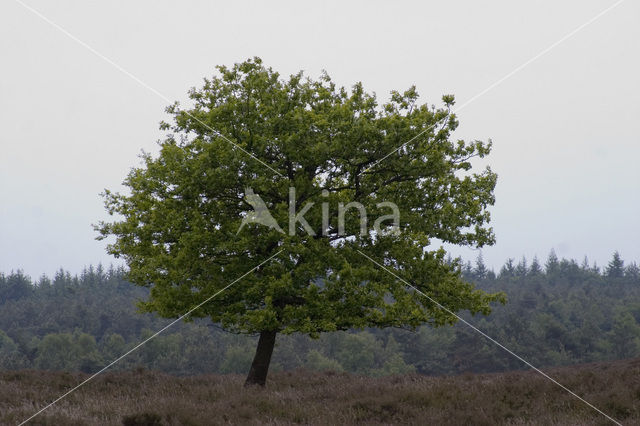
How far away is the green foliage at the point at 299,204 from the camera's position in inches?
644

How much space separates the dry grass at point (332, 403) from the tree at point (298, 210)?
208 centimetres

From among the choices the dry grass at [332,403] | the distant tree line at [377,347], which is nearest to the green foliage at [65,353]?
the distant tree line at [377,347]

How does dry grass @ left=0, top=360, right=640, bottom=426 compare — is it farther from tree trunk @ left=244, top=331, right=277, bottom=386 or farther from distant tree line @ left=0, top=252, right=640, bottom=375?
distant tree line @ left=0, top=252, right=640, bottom=375

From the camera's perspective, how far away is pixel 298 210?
17969 mm

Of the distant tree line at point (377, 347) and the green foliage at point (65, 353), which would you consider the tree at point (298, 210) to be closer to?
the distant tree line at point (377, 347)

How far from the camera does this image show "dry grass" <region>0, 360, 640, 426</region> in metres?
11.9

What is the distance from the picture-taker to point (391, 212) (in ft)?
57.9

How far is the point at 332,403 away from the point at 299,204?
6.43 m

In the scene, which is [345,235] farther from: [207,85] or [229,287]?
[207,85]

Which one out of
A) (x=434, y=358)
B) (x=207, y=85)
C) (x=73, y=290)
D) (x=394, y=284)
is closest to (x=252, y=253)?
(x=394, y=284)

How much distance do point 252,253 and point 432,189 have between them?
6.29 m

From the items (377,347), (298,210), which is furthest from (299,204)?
(377,347)

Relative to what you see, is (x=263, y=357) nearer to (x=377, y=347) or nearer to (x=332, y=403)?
(x=332, y=403)

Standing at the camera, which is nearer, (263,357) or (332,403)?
(332,403)
